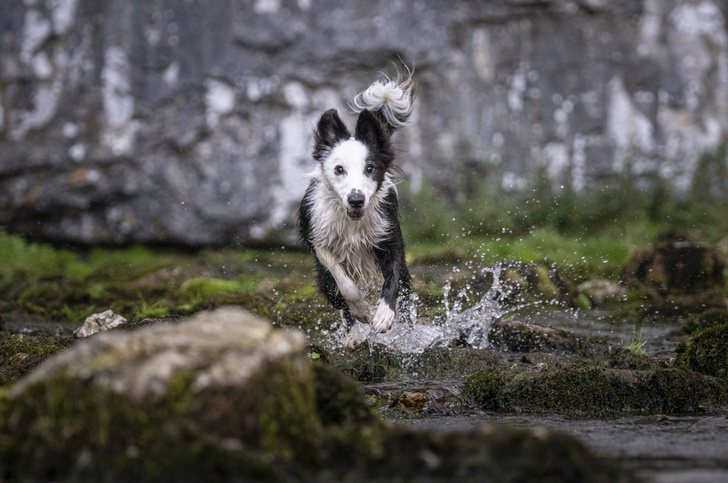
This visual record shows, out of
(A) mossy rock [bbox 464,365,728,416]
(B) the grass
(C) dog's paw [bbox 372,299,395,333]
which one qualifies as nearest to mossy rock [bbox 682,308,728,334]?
(B) the grass

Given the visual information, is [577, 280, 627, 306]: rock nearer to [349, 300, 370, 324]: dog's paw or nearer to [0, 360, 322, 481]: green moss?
[349, 300, 370, 324]: dog's paw

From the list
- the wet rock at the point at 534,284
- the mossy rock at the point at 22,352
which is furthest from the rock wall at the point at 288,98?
the mossy rock at the point at 22,352

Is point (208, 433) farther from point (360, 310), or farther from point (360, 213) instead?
point (360, 310)

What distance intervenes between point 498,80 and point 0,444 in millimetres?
8875

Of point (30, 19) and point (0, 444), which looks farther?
point (30, 19)

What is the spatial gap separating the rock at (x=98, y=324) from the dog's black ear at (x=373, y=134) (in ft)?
7.09

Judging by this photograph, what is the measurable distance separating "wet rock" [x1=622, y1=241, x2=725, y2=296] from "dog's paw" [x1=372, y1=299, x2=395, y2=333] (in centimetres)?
306

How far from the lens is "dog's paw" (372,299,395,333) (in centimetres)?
484

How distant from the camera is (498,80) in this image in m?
9.94

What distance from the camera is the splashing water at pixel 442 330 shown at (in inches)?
200

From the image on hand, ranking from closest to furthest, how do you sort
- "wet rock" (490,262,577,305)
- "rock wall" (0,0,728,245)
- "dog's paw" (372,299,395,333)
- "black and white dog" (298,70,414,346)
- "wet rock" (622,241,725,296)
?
1. "dog's paw" (372,299,395,333)
2. "black and white dog" (298,70,414,346)
3. "wet rock" (490,262,577,305)
4. "wet rock" (622,241,725,296)
5. "rock wall" (0,0,728,245)

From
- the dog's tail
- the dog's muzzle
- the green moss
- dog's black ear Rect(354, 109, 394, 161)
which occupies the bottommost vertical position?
the green moss

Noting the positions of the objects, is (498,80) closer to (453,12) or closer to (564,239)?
(453,12)

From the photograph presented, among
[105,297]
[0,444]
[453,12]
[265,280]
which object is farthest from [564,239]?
[0,444]
